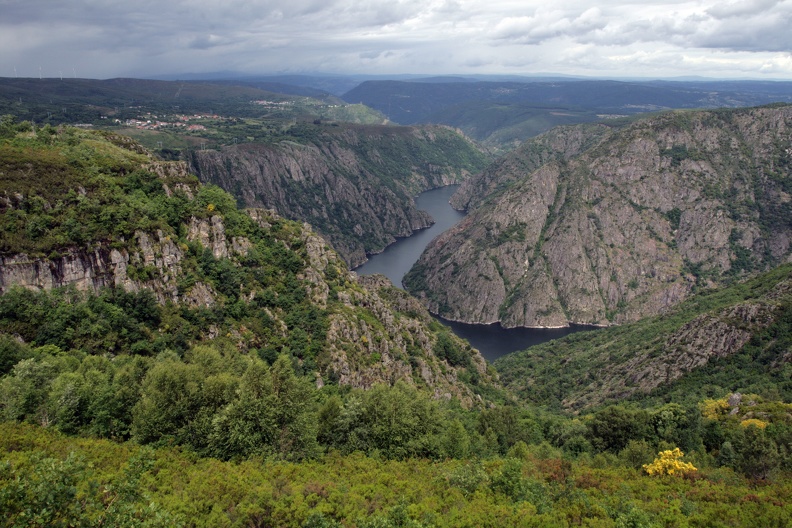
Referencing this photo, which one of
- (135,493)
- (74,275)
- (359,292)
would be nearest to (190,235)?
(74,275)

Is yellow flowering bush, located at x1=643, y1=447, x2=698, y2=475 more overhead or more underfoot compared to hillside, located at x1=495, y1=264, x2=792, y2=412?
more overhead

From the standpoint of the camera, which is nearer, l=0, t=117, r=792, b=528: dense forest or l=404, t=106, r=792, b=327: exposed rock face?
l=0, t=117, r=792, b=528: dense forest

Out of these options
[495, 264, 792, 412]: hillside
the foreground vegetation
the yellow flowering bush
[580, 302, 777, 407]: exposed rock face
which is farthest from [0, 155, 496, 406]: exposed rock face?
the yellow flowering bush

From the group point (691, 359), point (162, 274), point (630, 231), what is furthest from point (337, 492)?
point (630, 231)

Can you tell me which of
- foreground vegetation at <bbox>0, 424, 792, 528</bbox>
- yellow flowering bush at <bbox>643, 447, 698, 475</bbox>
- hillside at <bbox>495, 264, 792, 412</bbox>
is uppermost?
foreground vegetation at <bbox>0, 424, 792, 528</bbox>

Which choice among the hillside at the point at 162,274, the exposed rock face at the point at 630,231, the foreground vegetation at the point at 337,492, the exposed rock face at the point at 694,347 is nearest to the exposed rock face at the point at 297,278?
the hillside at the point at 162,274

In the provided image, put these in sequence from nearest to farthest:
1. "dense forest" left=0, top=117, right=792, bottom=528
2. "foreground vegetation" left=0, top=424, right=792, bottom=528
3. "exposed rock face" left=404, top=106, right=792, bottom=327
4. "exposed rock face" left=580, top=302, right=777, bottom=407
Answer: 1. "foreground vegetation" left=0, top=424, right=792, bottom=528
2. "dense forest" left=0, top=117, right=792, bottom=528
3. "exposed rock face" left=580, top=302, right=777, bottom=407
4. "exposed rock face" left=404, top=106, right=792, bottom=327

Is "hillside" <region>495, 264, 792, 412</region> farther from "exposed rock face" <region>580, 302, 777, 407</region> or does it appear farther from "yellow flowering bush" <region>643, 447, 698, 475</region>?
"yellow flowering bush" <region>643, 447, 698, 475</region>

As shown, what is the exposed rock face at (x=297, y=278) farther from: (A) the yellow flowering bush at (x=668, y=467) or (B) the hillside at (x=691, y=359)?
(A) the yellow flowering bush at (x=668, y=467)

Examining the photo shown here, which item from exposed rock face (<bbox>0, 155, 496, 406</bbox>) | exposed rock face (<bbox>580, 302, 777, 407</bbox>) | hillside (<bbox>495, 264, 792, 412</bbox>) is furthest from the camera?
exposed rock face (<bbox>580, 302, 777, 407</bbox>)
